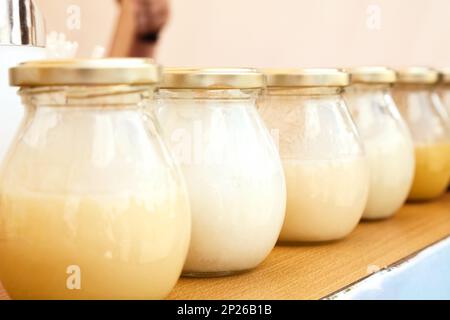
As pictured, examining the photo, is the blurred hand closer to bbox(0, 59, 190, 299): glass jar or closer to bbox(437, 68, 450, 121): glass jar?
bbox(437, 68, 450, 121): glass jar

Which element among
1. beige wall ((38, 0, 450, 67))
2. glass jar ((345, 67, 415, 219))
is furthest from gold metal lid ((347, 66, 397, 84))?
beige wall ((38, 0, 450, 67))

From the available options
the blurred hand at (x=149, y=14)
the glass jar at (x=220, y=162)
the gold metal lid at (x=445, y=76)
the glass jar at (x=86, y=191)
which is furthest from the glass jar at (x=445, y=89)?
the blurred hand at (x=149, y=14)

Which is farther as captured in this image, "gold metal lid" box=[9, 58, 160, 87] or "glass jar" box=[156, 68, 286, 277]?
"glass jar" box=[156, 68, 286, 277]

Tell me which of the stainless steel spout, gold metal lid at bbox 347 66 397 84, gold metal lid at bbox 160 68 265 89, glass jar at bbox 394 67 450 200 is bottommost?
glass jar at bbox 394 67 450 200

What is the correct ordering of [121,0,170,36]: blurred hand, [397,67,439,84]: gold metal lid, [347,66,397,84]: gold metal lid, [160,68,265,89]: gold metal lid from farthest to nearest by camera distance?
[121,0,170,36]: blurred hand < [397,67,439,84]: gold metal lid < [347,66,397,84]: gold metal lid < [160,68,265,89]: gold metal lid

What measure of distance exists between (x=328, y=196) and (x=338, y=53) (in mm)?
841

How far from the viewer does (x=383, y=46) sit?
1.47 m

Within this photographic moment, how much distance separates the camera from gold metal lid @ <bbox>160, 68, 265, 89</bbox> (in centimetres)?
57

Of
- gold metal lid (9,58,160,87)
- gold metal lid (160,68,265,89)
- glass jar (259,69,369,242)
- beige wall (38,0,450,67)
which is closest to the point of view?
gold metal lid (9,58,160,87)

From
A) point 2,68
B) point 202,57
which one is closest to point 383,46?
point 202,57

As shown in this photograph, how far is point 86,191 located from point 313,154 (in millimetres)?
273

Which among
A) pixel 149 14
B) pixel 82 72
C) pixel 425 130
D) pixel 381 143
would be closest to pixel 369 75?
pixel 381 143

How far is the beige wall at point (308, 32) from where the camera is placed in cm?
145

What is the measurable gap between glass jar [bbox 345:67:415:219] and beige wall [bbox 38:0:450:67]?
0.56 metres
